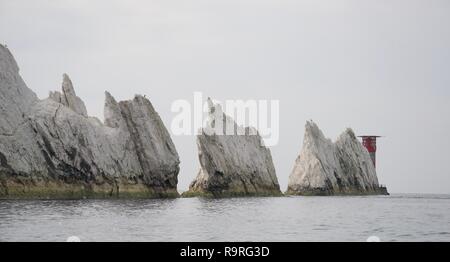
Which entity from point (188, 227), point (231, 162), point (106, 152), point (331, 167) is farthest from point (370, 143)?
point (188, 227)

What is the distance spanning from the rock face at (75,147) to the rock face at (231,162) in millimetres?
8388

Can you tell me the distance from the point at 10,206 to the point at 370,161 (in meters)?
114

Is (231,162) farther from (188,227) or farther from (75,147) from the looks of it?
(188,227)

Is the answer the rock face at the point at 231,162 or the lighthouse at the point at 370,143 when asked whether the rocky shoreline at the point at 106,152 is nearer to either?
the rock face at the point at 231,162

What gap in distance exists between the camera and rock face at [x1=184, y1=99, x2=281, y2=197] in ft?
331

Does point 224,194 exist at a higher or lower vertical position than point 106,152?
lower

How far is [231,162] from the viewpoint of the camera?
348ft

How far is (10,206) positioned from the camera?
56.2 meters

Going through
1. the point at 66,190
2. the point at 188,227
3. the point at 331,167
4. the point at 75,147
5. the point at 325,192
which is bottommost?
the point at 325,192

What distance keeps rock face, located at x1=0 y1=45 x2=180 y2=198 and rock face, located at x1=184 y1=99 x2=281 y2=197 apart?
839cm

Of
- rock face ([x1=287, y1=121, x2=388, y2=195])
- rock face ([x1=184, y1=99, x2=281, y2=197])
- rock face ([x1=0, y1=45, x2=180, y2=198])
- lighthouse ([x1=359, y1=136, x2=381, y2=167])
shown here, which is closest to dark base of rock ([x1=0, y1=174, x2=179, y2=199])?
rock face ([x1=0, y1=45, x2=180, y2=198])

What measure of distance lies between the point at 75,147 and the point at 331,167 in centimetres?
7436
